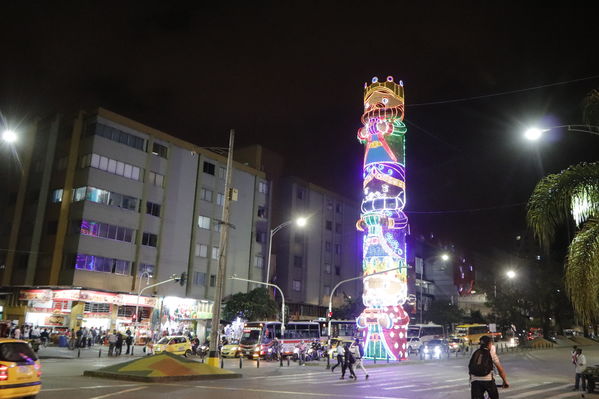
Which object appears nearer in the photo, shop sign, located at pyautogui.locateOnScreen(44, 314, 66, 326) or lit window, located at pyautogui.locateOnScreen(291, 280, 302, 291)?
shop sign, located at pyautogui.locateOnScreen(44, 314, 66, 326)

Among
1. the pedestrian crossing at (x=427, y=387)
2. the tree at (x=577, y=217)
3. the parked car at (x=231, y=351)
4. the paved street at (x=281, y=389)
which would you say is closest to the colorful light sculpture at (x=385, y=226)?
the parked car at (x=231, y=351)

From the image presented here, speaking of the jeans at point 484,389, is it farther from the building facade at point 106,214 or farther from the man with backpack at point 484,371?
the building facade at point 106,214

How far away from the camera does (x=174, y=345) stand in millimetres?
37562

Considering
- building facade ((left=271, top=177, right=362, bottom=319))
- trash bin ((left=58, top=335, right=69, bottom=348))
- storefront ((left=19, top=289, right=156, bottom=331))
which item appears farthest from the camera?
building facade ((left=271, top=177, right=362, bottom=319))

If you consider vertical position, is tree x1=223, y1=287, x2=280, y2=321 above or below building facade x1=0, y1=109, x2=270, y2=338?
below

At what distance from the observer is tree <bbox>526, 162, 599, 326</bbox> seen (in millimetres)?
12148

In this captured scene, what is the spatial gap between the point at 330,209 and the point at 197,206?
88.4 feet

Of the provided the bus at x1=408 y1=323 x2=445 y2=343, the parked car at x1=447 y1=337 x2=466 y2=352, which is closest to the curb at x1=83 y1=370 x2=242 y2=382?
the bus at x1=408 y1=323 x2=445 y2=343

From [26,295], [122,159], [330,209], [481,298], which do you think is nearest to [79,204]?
[122,159]

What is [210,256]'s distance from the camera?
61250 mm

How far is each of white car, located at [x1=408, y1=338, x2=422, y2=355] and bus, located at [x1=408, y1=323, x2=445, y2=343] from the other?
0.44 metres

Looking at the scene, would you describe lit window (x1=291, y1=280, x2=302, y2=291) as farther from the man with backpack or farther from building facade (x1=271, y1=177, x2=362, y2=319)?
the man with backpack

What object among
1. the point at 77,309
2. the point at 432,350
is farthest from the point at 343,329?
the point at 77,309

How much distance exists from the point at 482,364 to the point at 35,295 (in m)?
48.5
